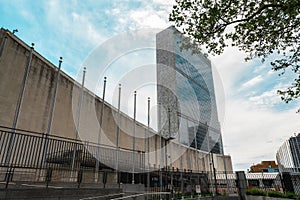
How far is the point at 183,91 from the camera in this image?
36.7m

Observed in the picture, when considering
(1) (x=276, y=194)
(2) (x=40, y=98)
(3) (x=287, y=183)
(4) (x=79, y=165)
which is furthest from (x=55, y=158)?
(3) (x=287, y=183)

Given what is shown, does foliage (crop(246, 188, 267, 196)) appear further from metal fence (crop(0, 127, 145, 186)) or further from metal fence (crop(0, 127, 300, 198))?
metal fence (crop(0, 127, 145, 186))

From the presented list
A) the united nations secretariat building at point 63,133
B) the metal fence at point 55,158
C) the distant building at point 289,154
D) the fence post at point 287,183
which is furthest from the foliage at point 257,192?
the distant building at point 289,154

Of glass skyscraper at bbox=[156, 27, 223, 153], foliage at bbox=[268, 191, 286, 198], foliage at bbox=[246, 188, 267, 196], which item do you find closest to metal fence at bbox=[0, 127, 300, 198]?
foliage at bbox=[246, 188, 267, 196]

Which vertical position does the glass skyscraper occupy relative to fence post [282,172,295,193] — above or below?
above

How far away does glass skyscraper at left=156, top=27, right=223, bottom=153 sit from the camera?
29.7 meters

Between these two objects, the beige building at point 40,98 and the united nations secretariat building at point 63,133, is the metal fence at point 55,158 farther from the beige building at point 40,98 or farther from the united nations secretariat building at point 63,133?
the beige building at point 40,98

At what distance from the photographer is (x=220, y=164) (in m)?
48.3

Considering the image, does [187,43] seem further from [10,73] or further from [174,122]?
[174,122]

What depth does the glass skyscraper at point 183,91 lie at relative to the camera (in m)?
29.7

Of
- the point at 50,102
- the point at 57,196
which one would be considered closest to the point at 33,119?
the point at 50,102

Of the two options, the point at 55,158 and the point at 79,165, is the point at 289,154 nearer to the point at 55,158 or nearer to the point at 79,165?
the point at 79,165

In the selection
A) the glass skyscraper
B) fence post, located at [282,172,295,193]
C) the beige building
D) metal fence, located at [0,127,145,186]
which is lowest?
fence post, located at [282,172,295,193]

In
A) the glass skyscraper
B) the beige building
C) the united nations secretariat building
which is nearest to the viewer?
the united nations secretariat building
